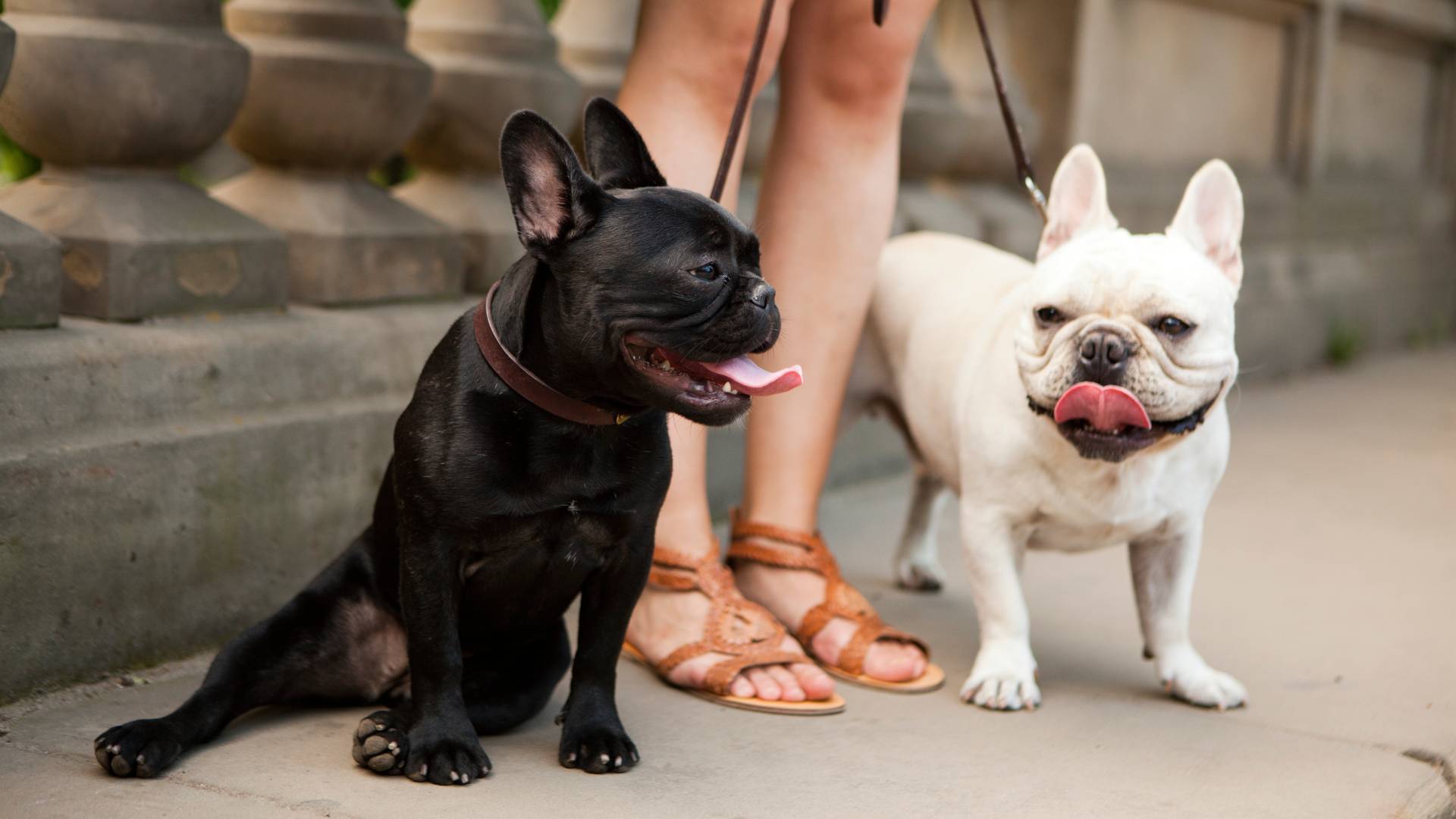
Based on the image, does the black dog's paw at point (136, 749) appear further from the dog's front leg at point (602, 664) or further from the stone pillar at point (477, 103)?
the stone pillar at point (477, 103)

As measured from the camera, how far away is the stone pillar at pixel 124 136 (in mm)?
2682

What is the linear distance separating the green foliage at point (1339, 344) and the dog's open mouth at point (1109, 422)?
17.8ft

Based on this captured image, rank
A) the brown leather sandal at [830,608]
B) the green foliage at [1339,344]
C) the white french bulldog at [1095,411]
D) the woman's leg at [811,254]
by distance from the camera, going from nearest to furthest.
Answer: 1. the white french bulldog at [1095,411]
2. the brown leather sandal at [830,608]
3. the woman's leg at [811,254]
4. the green foliage at [1339,344]

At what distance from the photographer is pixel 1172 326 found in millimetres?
2477

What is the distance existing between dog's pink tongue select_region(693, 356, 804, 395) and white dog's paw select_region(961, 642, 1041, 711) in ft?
2.83

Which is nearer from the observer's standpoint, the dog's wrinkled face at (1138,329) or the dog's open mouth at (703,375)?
the dog's open mouth at (703,375)

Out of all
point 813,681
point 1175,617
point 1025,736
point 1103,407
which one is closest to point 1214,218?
point 1103,407

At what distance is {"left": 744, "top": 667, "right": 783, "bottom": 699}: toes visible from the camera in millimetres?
2617

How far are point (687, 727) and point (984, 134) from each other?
3134mm

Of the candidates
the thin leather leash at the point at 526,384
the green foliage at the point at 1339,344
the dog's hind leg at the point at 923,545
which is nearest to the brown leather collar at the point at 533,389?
the thin leather leash at the point at 526,384

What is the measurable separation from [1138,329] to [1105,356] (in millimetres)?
75

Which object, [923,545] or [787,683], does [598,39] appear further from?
[787,683]

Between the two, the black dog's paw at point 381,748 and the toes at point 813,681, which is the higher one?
the black dog's paw at point 381,748

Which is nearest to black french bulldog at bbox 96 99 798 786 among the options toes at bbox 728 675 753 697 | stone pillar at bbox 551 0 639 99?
toes at bbox 728 675 753 697
